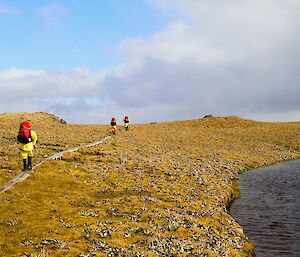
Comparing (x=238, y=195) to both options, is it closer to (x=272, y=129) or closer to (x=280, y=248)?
(x=280, y=248)

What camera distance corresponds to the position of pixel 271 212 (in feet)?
115

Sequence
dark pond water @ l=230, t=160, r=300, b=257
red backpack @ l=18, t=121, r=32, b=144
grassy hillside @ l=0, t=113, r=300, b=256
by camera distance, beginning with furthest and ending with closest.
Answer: red backpack @ l=18, t=121, r=32, b=144
dark pond water @ l=230, t=160, r=300, b=257
grassy hillside @ l=0, t=113, r=300, b=256

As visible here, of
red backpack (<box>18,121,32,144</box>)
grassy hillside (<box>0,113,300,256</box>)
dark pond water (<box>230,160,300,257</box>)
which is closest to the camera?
grassy hillside (<box>0,113,300,256</box>)

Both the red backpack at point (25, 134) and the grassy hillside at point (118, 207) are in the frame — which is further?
the red backpack at point (25, 134)

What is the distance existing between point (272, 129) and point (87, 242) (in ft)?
342

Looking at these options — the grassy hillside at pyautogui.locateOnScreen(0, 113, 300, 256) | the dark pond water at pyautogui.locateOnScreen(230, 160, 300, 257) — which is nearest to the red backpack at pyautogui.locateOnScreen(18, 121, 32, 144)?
the grassy hillside at pyautogui.locateOnScreen(0, 113, 300, 256)

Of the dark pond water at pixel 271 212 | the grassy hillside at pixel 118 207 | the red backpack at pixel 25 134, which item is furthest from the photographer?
the red backpack at pixel 25 134

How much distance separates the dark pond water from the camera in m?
26.3

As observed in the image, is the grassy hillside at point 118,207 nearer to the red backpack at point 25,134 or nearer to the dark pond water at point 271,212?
the dark pond water at point 271,212

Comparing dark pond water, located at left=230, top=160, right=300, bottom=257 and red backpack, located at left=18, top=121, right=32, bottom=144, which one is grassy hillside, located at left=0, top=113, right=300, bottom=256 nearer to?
dark pond water, located at left=230, top=160, right=300, bottom=257

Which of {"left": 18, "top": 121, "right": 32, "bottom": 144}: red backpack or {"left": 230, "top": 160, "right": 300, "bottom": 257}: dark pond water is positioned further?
{"left": 18, "top": 121, "right": 32, "bottom": 144}: red backpack

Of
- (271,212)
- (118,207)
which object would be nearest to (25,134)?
(118,207)

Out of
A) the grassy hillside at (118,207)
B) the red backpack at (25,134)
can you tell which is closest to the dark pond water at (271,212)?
the grassy hillside at (118,207)

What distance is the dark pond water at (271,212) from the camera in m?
26.3
